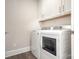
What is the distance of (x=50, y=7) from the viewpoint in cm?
335

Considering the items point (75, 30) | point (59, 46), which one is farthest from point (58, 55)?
point (75, 30)

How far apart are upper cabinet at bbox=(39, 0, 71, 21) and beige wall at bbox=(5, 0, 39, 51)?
71cm

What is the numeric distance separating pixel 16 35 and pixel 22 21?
71 cm

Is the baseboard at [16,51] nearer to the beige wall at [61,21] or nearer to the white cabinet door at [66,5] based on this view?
the beige wall at [61,21]

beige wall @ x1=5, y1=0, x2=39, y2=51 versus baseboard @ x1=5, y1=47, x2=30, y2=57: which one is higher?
beige wall @ x1=5, y1=0, x2=39, y2=51

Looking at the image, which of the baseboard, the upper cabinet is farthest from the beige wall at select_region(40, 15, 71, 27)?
the baseboard

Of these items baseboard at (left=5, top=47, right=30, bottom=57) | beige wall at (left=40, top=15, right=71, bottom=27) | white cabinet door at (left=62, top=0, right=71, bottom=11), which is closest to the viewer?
white cabinet door at (left=62, top=0, right=71, bottom=11)

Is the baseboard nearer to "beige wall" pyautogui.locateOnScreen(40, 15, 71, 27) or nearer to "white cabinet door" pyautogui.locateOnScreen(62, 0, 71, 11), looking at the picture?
"beige wall" pyautogui.locateOnScreen(40, 15, 71, 27)

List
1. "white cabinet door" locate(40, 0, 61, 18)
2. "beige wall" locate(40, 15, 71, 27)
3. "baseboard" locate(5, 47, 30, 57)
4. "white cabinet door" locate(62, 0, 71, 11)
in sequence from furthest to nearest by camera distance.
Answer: "baseboard" locate(5, 47, 30, 57) < "white cabinet door" locate(40, 0, 61, 18) < "beige wall" locate(40, 15, 71, 27) < "white cabinet door" locate(62, 0, 71, 11)

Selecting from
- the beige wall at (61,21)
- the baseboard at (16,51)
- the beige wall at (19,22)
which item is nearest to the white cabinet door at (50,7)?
the beige wall at (61,21)

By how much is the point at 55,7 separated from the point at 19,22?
1.80 meters

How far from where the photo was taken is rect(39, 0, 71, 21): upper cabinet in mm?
2436

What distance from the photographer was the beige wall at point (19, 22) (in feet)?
11.9

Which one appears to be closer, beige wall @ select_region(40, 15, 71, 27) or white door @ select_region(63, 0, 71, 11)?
white door @ select_region(63, 0, 71, 11)
